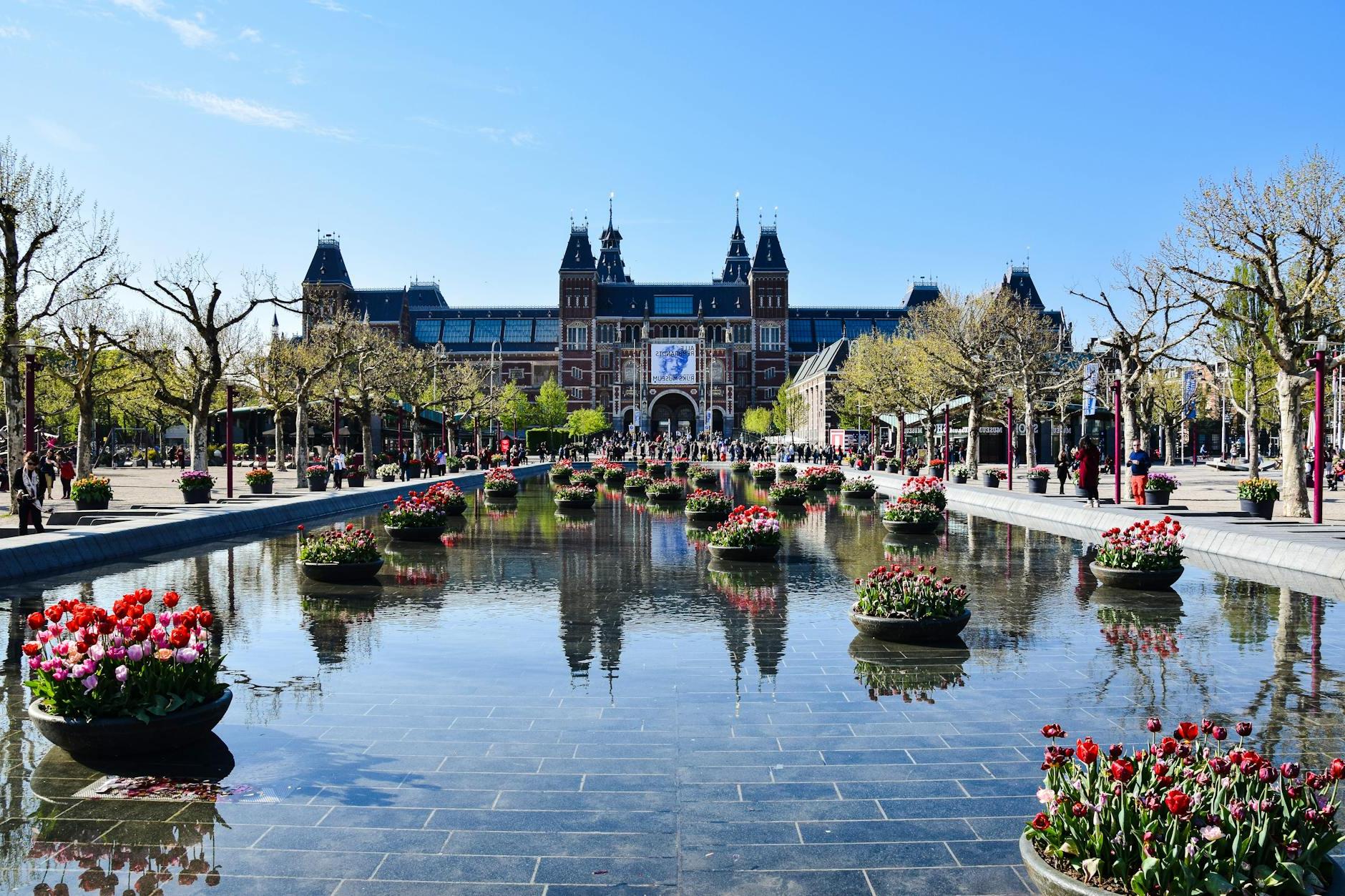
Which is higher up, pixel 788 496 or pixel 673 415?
pixel 673 415

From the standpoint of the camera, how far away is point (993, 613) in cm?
1101

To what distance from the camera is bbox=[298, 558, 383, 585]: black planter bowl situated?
1274 cm

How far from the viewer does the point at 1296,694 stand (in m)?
7.45

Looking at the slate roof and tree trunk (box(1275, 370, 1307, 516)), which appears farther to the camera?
the slate roof

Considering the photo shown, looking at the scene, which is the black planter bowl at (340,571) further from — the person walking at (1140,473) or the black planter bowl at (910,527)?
the person walking at (1140,473)

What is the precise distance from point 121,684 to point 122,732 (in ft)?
0.88

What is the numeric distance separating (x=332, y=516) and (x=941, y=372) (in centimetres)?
2822

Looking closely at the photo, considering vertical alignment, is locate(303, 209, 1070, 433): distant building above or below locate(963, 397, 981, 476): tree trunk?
above

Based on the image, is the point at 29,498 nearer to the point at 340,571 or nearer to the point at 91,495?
the point at 91,495

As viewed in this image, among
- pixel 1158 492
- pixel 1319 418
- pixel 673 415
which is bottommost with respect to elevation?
pixel 1158 492

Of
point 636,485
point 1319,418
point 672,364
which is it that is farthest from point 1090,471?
point 672,364

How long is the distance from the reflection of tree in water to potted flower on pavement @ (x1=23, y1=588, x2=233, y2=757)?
5.96 meters

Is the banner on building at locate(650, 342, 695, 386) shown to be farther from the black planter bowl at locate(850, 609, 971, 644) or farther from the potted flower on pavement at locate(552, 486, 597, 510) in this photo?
the black planter bowl at locate(850, 609, 971, 644)

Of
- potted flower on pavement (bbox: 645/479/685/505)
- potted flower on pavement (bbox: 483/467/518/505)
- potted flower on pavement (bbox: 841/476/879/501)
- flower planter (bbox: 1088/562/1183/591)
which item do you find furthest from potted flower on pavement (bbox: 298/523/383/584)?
potted flower on pavement (bbox: 841/476/879/501)
